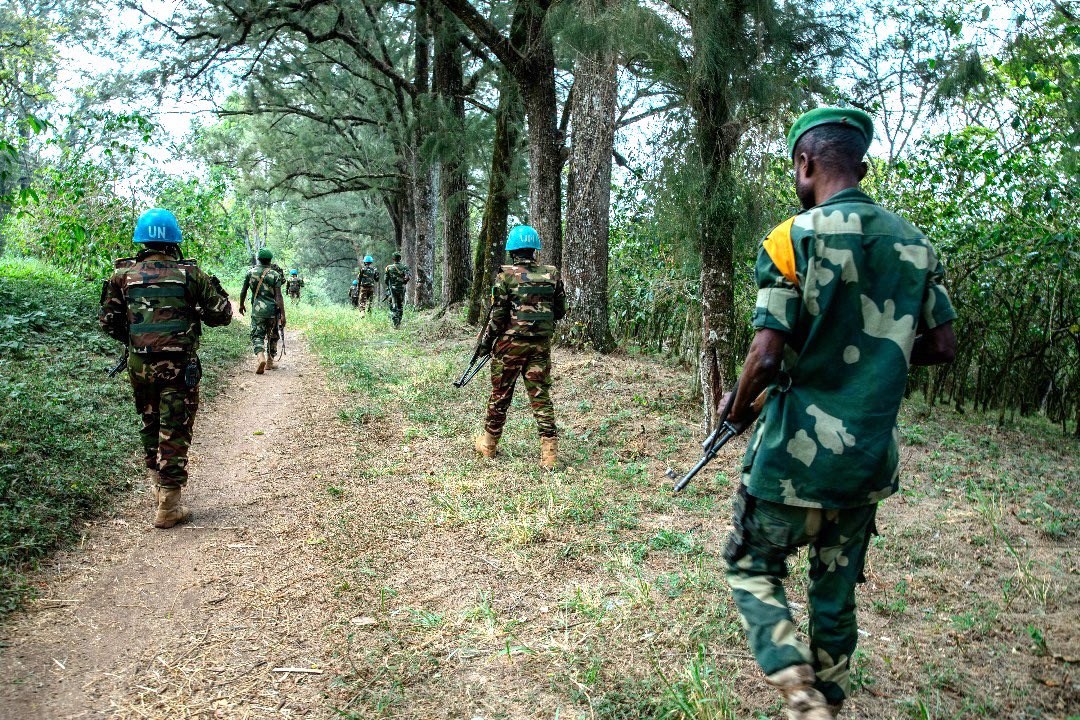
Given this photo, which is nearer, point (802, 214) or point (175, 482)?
point (802, 214)

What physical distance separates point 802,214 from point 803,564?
2567mm

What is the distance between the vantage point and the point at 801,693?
200cm

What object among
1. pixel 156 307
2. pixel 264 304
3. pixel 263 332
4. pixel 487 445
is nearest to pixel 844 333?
pixel 487 445

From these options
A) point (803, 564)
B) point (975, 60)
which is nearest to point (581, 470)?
point (803, 564)

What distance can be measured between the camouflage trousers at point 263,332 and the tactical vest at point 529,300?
19.8 ft

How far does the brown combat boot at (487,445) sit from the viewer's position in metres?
6.06

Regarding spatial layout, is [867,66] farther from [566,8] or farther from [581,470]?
[581,470]

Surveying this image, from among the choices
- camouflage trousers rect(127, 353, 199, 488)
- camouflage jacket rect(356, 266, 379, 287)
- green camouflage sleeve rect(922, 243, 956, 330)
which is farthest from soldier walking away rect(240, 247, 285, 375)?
green camouflage sleeve rect(922, 243, 956, 330)

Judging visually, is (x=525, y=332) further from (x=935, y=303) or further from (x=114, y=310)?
(x=935, y=303)

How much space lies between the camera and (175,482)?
4.60 metres

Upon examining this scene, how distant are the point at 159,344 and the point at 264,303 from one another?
6104 mm

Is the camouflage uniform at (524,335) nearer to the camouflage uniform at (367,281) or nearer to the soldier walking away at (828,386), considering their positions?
the soldier walking away at (828,386)

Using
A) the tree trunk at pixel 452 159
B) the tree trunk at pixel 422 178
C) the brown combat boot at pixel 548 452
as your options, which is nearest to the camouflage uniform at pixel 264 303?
the tree trunk at pixel 452 159

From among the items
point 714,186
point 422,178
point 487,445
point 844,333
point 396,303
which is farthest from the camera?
point 422,178
